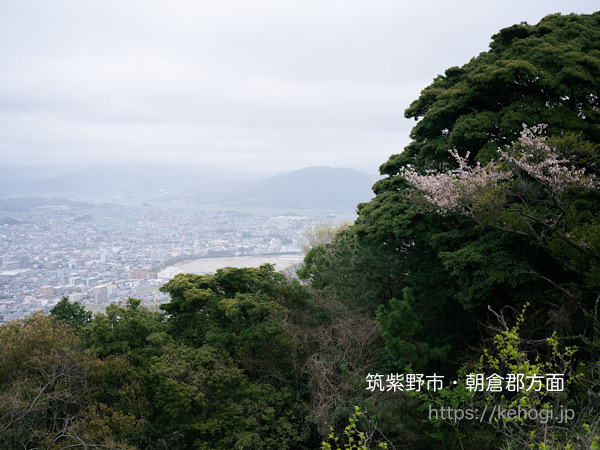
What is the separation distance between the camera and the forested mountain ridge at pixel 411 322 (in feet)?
19.6

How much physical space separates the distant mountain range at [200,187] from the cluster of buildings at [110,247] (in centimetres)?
1294

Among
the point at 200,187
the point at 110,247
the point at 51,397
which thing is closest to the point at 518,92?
the point at 51,397

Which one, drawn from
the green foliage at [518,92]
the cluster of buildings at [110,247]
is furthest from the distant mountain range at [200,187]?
the green foliage at [518,92]

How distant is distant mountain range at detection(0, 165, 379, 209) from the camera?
85.0m

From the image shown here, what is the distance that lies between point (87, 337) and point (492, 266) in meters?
8.56

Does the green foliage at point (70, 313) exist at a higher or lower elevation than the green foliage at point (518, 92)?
lower

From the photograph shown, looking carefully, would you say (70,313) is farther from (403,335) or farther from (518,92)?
(518,92)

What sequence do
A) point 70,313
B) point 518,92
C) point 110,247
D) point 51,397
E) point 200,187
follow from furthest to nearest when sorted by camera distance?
1. point 200,187
2. point 110,247
3. point 70,313
4. point 518,92
5. point 51,397

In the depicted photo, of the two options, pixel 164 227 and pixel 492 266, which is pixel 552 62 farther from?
pixel 164 227

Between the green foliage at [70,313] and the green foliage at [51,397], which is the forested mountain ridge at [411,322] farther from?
the green foliage at [70,313]

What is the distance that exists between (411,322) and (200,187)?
109 meters

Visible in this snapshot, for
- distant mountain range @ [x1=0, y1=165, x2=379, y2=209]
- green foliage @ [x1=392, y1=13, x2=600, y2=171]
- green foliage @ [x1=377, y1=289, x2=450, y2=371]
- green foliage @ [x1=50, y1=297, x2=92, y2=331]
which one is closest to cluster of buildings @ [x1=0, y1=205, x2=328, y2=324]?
green foliage @ [x1=50, y1=297, x2=92, y2=331]

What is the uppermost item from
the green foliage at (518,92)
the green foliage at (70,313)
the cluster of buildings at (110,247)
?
the green foliage at (518,92)

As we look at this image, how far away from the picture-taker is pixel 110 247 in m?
49.9
